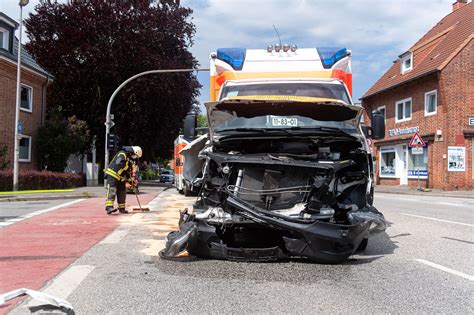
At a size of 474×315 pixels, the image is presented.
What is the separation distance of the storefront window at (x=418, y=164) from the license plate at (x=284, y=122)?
21.2 m

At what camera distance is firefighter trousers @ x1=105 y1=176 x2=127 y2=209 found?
1123cm

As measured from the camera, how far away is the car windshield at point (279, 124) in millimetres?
6387

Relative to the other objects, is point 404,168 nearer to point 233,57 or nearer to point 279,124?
point 233,57

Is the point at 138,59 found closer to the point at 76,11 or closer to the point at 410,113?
the point at 76,11

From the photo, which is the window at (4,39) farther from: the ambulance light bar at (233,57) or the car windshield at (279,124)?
the car windshield at (279,124)

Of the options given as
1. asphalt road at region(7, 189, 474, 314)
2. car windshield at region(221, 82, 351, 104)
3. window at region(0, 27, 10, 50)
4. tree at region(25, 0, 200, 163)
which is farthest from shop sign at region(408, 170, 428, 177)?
window at region(0, 27, 10, 50)

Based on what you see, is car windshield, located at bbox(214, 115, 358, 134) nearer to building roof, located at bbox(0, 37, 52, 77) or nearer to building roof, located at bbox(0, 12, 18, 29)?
building roof, located at bbox(0, 37, 52, 77)

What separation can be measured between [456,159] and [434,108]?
3.28 metres

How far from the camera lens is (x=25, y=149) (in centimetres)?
2455

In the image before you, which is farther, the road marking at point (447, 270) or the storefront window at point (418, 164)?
the storefront window at point (418, 164)

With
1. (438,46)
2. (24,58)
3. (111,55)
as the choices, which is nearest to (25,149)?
(24,58)

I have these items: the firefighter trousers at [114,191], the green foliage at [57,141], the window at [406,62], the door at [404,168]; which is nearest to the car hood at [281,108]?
the firefighter trousers at [114,191]

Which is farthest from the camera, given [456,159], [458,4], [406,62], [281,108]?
[458,4]

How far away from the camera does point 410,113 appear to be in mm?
28906
